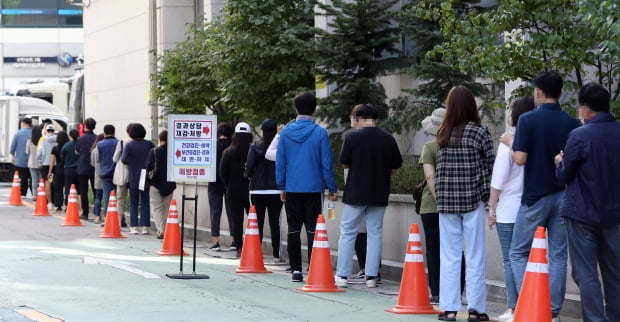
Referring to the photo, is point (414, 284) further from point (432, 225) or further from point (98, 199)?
point (98, 199)

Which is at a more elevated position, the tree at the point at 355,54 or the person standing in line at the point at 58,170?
the tree at the point at 355,54

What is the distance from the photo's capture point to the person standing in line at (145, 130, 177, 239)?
19.2 metres

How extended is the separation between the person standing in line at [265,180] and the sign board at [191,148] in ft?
3.06

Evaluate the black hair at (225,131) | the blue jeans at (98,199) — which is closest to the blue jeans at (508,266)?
the black hair at (225,131)

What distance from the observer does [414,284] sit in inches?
432

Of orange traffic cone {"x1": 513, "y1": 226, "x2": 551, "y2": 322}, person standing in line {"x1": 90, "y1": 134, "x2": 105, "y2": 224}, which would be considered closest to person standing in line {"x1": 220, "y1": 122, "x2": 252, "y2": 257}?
person standing in line {"x1": 90, "y1": 134, "x2": 105, "y2": 224}

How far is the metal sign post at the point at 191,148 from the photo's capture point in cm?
1440

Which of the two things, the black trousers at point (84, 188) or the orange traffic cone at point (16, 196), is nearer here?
the black trousers at point (84, 188)

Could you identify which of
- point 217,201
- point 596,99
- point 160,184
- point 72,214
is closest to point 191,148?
point 217,201

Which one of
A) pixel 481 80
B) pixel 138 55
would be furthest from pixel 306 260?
pixel 138 55

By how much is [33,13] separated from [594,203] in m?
69.9

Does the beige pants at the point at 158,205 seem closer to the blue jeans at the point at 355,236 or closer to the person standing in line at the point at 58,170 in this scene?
the person standing in line at the point at 58,170

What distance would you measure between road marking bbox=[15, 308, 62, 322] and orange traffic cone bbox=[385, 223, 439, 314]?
9.89 feet

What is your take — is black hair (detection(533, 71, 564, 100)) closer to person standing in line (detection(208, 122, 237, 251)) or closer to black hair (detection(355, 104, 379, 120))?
black hair (detection(355, 104, 379, 120))
